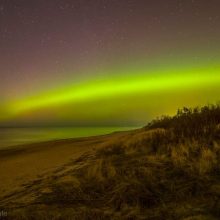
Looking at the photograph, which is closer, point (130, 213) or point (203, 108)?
point (130, 213)

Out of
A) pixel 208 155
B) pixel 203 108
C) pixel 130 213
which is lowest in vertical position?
pixel 130 213

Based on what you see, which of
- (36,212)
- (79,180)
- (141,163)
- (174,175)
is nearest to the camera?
(36,212)

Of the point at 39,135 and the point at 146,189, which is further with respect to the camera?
the point at 39,135

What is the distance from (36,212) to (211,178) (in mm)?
3325

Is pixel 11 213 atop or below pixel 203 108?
below

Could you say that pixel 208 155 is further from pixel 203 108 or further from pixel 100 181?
pixel 203 108

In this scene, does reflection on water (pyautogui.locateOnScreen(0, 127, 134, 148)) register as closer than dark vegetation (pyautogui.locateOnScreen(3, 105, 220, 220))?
No

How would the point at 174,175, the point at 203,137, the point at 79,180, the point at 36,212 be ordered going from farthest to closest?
the point at 203,137 < the point at 79,180 < the point at 174,175 < the point at 36,212

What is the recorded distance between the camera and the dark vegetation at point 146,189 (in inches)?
182

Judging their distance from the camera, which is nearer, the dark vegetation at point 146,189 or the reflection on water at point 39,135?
the dark vegetation at point 146,189

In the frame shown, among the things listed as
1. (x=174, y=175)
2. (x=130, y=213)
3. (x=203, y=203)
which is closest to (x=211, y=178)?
(x=174, y=175)

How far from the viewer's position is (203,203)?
4691mm

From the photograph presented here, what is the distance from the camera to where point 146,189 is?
5461 mm

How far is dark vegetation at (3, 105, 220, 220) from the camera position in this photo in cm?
463
